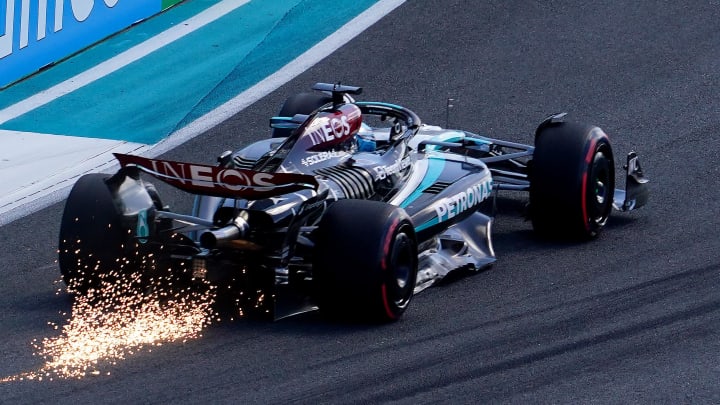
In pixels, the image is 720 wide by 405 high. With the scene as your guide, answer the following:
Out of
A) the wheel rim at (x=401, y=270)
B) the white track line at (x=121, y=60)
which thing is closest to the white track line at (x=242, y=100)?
the white track line at (x=121, y=60)

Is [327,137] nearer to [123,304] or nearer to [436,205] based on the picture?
[436,205]

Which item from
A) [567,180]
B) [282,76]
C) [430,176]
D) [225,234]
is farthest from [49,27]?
[225,234]

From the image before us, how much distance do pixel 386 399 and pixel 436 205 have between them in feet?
7.48

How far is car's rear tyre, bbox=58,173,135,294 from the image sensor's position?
6875 mm

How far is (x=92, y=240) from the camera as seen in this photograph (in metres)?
6.93

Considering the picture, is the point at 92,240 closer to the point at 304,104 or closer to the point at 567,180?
the point at 304,104

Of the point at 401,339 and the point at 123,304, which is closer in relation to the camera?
the point at 401,339

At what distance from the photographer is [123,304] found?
6863 mm

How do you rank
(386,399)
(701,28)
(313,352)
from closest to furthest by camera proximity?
1. (386,399)
2. (313,352)
3. (701,28)

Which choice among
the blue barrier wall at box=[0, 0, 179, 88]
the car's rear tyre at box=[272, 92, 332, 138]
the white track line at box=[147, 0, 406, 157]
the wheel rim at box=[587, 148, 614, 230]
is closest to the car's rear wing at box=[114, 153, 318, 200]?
the wheel rim at box=[587, 148, 614, 230]

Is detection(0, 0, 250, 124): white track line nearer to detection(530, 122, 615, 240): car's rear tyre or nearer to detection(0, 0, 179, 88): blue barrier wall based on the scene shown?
detection(0, 0, 179, 88): blue barrier wall

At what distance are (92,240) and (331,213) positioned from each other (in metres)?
1.42

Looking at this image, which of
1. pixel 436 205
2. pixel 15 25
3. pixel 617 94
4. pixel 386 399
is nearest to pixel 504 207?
pixel 436 205

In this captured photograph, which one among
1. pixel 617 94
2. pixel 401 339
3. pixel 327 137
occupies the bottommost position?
pixel 617 94
